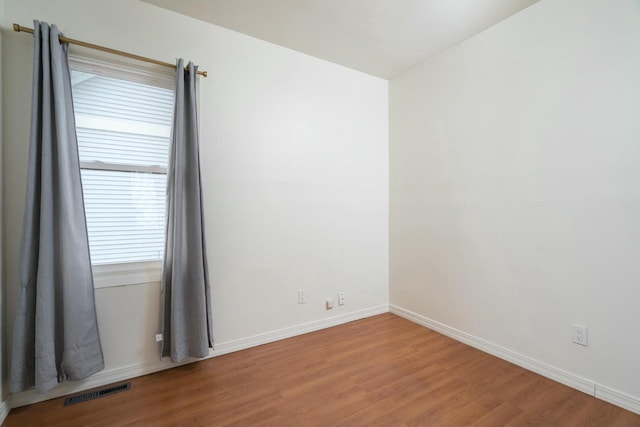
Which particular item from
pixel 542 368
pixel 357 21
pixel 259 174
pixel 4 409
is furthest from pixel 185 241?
pixel 542 368

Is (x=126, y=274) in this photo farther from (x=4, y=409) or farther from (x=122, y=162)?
(x=4, y=409)

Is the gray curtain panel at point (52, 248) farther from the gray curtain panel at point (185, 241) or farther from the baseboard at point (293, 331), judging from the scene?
the baseboard at point (293, 331)

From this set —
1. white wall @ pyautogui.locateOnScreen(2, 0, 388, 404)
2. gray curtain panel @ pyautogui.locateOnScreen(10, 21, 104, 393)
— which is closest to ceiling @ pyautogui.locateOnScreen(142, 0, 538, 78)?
white wall @ pyautogui.locateOnScreen(2, 0, 388, 404)

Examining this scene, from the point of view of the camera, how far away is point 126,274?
2.10 metres

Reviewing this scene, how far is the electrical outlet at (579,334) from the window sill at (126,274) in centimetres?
293

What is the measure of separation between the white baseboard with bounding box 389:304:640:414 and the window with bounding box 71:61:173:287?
2572 millimetres

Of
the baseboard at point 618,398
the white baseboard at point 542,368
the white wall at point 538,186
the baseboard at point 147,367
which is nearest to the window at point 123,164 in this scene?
the baseboard at point 147,367

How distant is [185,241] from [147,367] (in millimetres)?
959

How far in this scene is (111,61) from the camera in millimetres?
2053

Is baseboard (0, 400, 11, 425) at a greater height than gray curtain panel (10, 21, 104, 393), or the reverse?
gray curtain panel (10, 21, 104, 393)

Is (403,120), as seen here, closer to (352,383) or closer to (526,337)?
(526,337)

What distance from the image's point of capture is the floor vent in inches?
73.0

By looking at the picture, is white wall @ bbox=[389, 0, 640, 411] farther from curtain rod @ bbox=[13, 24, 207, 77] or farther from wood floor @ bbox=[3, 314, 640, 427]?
curtain rod @ bbox=[13, 24, 207, 77]

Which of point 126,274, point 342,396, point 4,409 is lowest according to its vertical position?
point 342,396
